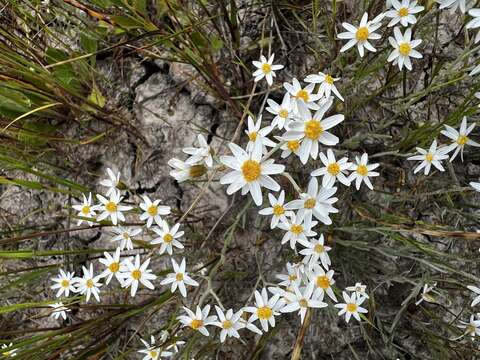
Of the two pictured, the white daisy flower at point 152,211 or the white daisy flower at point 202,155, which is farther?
the white daisy flower at point 152,211

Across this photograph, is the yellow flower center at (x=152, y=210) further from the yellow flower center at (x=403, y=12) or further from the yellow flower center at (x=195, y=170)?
the yellow flower center at (x=403, y=12)

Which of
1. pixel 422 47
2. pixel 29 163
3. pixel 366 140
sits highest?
pixel 422 47

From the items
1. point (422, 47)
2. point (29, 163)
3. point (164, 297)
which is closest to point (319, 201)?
point (164, 297)

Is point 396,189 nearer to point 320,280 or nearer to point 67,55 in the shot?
point 320,280

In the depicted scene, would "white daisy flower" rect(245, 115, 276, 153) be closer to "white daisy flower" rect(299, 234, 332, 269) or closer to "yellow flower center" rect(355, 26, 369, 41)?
"white daisy flower" rect(299, 234, 332, 269)

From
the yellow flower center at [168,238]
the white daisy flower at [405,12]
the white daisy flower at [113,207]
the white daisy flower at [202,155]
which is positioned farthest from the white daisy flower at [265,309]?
the white daisy flower at [405,12]

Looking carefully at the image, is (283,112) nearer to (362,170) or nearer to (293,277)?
(362,170)

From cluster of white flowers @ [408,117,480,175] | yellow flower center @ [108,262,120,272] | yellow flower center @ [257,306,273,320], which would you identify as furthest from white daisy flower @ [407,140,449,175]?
yellow flower center @ [108,262,120,272]
